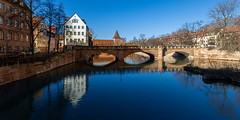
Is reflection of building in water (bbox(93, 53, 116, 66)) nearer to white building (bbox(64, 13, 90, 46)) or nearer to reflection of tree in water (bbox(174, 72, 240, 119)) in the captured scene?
white building (bbox(64, 13, 90, 46))

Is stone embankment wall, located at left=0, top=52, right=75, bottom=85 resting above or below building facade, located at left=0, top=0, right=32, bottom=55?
below

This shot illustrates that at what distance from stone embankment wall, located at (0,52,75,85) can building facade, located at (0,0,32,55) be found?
783cm

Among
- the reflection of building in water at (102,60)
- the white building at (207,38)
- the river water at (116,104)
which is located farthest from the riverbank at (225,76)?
the white building at (207,38)

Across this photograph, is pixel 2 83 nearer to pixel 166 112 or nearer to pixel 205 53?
pixel 166 112

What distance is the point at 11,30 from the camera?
27906 mm

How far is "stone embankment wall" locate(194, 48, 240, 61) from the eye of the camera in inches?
1488

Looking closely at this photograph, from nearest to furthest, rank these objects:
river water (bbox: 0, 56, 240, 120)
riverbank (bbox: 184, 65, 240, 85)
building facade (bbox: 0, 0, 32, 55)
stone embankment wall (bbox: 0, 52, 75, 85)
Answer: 1. river water (bbox: 0, 56, 240, 120)
2. stone embankment wall (bbox: 0, 52, 75, 85)
3. riverbank (bbox: 184, 65, 240, 85)
4. building facade (bbox: 0, 0, 32, 55)

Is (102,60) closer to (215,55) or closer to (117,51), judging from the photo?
(117,51)

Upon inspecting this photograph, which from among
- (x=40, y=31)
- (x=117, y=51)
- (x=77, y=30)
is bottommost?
(x=117, y=51)

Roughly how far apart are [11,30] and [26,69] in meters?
17.0

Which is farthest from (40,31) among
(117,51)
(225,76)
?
(225,76)

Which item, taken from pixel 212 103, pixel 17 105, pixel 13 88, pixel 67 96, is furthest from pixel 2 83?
pixel 212 103

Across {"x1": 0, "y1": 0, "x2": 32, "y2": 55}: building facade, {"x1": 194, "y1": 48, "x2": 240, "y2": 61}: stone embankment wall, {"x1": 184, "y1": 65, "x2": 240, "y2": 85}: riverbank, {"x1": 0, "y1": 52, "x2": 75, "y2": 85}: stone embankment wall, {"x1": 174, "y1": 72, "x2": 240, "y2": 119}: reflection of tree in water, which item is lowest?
{"x1": 174, "y1": 72, "x2": 240, "y2": 119}: reflection of tree in water

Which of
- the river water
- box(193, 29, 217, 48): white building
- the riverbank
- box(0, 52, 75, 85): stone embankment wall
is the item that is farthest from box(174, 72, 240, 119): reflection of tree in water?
box(193, 29, 217, 48): white building
